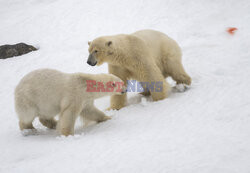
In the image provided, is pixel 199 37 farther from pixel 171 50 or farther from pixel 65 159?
pixel 65 159

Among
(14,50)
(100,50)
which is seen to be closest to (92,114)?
(100,50)

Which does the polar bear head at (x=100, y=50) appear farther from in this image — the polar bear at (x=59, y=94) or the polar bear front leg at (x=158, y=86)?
the polar bear front leg at (x=158, y=86)

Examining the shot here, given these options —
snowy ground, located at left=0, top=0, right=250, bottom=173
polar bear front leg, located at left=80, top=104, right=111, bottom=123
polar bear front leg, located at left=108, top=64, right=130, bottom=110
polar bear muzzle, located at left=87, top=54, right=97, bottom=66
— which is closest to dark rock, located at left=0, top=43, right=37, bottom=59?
snowy ground, located at left=0, top=0, right=250, bottom=173

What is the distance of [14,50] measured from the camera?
899cm

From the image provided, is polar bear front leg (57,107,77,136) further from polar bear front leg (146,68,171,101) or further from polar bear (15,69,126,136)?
polar bear front leg (146,68,171,101)

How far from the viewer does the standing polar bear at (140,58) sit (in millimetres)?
5131

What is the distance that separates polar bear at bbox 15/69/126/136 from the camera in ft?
14.1

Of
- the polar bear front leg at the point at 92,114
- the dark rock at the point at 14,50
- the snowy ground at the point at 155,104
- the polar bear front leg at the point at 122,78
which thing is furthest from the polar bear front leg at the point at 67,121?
the dark rock at the point at 14,50

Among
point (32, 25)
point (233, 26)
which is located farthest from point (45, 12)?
point (233, 26)

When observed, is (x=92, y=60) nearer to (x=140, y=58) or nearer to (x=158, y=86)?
(x=140, y=58)

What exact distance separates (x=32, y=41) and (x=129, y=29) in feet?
11.9

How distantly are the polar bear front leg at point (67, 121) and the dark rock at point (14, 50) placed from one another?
18.5 ft

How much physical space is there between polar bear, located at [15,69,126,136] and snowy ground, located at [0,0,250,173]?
13.5 inches

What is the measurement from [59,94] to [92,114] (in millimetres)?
773
